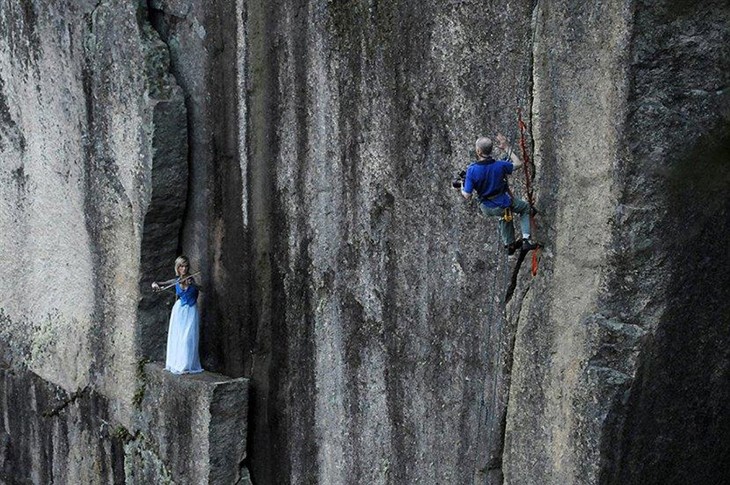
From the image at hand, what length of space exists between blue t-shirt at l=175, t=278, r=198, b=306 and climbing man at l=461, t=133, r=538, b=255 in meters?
2.04

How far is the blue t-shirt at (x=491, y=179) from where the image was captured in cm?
442

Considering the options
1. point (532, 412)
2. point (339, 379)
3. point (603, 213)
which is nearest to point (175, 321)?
point (339, 379)

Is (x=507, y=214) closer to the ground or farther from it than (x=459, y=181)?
closer to the ground

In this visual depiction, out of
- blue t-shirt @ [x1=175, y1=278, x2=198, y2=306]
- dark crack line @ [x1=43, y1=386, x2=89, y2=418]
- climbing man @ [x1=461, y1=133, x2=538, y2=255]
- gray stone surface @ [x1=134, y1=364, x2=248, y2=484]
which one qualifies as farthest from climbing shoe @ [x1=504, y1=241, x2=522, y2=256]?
dark crack line @ [x1=43, y1=386, x2=89, y2=418]

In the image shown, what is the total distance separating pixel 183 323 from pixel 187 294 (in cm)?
15

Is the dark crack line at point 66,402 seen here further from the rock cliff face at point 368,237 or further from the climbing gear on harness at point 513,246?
the climbing gear on harness at point 513,246

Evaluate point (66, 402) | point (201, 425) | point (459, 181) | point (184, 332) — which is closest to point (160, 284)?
point (184, 332)

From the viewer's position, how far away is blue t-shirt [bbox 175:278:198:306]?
19.9ft

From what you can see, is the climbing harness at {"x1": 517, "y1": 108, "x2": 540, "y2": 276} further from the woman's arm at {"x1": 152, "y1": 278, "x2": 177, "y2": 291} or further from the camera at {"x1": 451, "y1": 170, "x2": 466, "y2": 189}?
the woman's arm at {"x1": 152, "y1": 278, "x2": 177, "y2": 291}

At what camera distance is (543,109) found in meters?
4.40

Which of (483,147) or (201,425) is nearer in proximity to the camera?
(483,147)

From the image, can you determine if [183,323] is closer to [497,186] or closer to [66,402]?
[66,402]

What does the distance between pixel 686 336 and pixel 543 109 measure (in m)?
1.02

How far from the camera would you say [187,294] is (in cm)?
605
